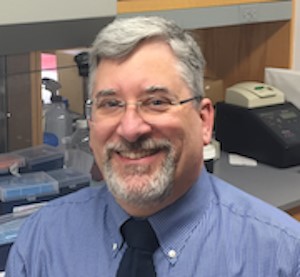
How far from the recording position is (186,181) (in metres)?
1.24

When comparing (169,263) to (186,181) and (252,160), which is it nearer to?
(186,181)

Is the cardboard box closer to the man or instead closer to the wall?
the wall

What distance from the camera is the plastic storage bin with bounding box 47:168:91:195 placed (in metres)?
1.81

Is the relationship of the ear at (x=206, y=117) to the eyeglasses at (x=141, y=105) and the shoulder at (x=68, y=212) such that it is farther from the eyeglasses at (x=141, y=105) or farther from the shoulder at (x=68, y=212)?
the shoulder at (x=68, y=212)

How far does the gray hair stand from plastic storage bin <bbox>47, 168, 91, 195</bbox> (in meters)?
0.64

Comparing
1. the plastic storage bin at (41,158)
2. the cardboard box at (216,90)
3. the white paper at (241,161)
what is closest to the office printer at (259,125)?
the white paper at (241,161)

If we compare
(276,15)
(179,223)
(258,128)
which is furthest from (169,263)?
(276,15)

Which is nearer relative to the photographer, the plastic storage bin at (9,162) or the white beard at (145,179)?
the white beard at (145,179)

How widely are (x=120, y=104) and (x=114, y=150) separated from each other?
0.28 feet

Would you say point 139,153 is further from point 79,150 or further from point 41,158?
point 79,150

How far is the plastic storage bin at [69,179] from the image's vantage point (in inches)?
71.1

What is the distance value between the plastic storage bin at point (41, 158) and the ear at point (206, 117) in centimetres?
75

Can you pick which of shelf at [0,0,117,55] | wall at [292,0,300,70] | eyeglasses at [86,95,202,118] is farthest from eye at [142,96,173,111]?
wall at [292,0,300,70]

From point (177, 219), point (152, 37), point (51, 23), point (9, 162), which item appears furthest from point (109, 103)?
point (9, 162)
